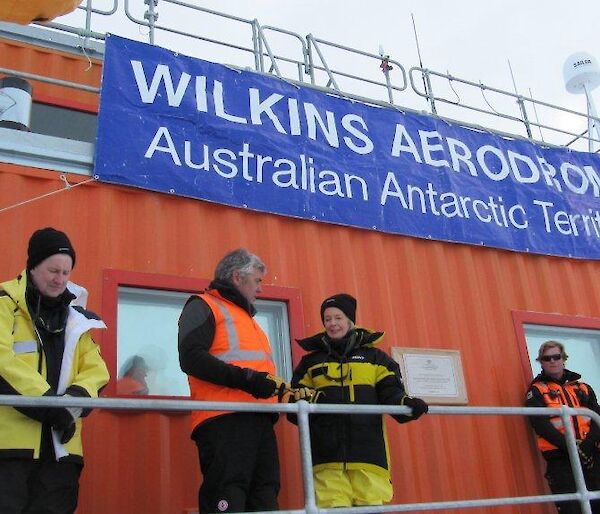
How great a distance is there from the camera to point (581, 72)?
28.7ft

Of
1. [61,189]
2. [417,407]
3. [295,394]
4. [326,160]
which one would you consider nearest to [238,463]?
[295,394]

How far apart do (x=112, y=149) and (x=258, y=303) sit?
1.39 m

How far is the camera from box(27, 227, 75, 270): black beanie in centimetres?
327

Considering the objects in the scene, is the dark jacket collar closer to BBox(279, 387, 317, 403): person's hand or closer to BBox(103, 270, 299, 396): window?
BBox(279, 387, 317, 403): person's hand

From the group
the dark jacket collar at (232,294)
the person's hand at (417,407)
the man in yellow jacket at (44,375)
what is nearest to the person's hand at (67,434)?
the man in yellow jacket at (44,375)

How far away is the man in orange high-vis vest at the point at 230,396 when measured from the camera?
3400 millimetres

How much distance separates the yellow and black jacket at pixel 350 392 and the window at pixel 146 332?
907 mm

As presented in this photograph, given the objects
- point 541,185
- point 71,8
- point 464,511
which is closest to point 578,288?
point 541,185

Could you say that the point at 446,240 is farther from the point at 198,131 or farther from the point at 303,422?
the point at 303,422

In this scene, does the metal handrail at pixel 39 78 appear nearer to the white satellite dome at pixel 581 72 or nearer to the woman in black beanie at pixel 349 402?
the woman in black beanie at pixel 349 402

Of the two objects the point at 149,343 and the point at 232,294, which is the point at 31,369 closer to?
the point at 232,294

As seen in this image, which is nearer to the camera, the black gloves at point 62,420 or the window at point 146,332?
the black gloves at point 62,420

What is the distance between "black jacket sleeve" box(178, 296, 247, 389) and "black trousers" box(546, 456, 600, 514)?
2.82 metres

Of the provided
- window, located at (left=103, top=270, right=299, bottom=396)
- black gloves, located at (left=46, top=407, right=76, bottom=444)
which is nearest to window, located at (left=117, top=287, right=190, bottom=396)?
window, located at (left=103, top=270, right=299, bottom=396)
